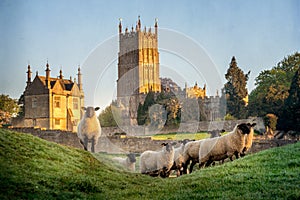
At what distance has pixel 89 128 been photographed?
2239cm

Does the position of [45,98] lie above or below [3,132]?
above

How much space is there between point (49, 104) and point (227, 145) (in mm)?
33670

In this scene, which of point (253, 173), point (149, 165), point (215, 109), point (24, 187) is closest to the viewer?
point (24, 187)

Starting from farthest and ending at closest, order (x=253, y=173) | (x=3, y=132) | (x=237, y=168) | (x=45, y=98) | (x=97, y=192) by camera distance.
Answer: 1. (x=45, y=98)
2. (x=3, y=132)
3. (x=237, y=168)
4. (x=253, y=173)
5. (x=97, y=192)

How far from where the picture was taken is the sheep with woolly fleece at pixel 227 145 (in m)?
18.9

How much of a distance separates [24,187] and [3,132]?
599 cm

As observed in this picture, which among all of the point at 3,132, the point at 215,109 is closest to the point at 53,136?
the point at 3,132

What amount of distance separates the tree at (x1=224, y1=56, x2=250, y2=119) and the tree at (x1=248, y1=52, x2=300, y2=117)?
5.09 ft

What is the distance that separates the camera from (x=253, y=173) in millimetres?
13656

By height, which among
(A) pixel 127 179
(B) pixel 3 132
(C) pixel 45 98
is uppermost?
(C) pixel 45 98

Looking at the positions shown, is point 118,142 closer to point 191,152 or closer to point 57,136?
point 57,136

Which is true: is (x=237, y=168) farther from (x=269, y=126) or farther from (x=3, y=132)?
(x=269, y=126)

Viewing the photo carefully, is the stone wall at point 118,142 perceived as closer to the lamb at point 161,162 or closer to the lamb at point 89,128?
the lamb at point 89,128

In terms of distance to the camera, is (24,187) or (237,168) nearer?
(24,187)
